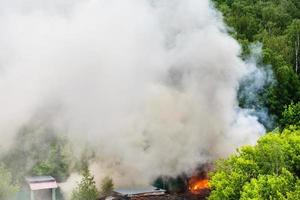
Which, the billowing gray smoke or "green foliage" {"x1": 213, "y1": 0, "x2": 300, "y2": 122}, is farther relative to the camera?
"green foliage" {"x1": 213, "y1": 0, "x2": 300, "y2": 122}

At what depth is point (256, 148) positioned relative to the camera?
2888 cm

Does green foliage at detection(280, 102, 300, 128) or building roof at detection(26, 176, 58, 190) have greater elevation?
green foliage at detection(280, 102, 300, 128)

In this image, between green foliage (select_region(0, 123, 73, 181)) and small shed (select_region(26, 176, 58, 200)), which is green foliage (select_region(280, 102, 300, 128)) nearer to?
green foliage (select_region(0, 123, 73, 181))

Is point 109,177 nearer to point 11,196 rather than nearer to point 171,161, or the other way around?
point 171,161

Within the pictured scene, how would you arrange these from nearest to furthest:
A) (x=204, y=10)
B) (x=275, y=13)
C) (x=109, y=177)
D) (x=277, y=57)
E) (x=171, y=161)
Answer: (x=109, y=177), (x=171, y=161), (x=204, y=10), (x=277, y=57), (x=275, y=13)

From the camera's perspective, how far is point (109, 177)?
38.2 meters

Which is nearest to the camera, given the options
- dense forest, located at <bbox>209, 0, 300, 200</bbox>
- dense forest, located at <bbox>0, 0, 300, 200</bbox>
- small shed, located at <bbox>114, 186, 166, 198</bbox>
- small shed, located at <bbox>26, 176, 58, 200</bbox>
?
dense forest, located at <bbox>209, 0, 300, 200</bbox>

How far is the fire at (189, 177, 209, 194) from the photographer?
39681 millimetres

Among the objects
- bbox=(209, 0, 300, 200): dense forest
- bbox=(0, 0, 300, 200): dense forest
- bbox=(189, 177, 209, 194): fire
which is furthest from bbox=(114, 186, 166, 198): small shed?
bbox=(189, 177, 209, 194): fire

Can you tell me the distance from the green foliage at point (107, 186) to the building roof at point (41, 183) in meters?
4.02

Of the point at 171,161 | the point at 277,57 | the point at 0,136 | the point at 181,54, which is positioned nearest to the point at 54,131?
the point at 0,136

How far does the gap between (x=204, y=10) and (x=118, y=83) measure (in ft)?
33.8

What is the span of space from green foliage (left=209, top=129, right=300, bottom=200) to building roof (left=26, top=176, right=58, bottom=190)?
432 inches

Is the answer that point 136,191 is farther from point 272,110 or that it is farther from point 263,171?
point 272,110
